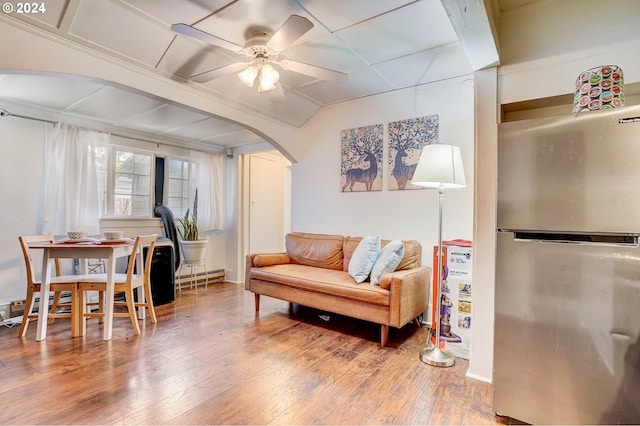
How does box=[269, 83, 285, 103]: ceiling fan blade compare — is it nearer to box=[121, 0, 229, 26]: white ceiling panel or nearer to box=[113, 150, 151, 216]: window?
box=[121, 0, 229, 26]: white ceiling panel

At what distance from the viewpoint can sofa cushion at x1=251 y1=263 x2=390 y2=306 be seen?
8.14 feet

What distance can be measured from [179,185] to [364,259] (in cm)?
333

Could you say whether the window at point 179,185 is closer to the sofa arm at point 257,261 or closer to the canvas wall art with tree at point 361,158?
the sofa arm at point 257,261

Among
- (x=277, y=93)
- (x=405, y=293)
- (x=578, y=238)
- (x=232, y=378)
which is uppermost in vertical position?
(x=277, y=93)

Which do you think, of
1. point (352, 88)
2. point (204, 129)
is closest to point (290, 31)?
point (352, 88)

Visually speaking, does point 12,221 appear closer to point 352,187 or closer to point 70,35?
point 70,35

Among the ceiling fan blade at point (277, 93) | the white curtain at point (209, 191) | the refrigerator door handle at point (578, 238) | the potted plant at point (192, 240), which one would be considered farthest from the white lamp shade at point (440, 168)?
the white curtain at point (209, 191)

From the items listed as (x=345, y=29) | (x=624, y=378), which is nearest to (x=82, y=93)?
(x=345, y=29)

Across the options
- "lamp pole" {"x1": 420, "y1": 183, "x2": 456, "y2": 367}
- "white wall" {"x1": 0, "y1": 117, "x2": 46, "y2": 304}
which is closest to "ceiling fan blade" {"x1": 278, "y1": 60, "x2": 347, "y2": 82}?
"lamp pole" {"x1": 420, "y1": 183, "x2": 456, "y2": 367}

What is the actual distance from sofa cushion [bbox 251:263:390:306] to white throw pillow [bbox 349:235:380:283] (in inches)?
3.6

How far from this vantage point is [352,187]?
358 centimetres

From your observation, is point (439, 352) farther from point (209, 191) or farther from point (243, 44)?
point (209, 191)

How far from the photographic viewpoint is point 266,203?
17.4ft

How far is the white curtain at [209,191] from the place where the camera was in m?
4.72
